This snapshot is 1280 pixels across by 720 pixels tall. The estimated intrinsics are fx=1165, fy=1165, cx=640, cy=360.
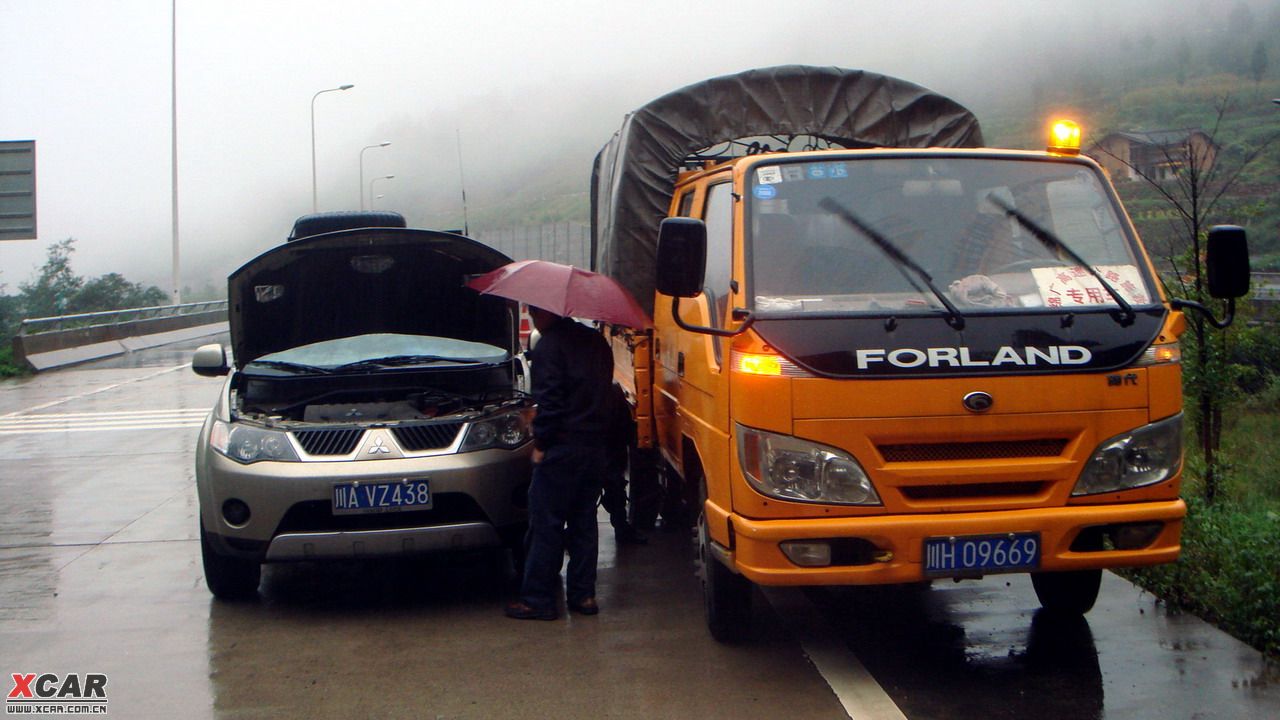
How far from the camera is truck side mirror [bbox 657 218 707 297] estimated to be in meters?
4.74

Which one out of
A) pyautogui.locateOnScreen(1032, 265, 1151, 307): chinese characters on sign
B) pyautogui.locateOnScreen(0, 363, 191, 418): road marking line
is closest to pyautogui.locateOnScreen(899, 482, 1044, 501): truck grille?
pyautogui.locateOnScreen(1032, 265, 1151, 307): chinese characters on sign

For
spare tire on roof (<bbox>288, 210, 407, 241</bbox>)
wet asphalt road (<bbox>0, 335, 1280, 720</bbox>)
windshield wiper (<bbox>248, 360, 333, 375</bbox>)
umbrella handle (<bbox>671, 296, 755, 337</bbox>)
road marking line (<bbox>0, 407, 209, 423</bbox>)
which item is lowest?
wet asphalt road (<bbox>0, 335, 1280, 720</bbox>)

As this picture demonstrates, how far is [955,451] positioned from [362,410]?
3468 mm

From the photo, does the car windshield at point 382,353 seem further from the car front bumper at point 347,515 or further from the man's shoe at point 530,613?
the man's shoe at point 530,613

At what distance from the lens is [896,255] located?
4.88m

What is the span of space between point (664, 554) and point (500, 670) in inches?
93.6

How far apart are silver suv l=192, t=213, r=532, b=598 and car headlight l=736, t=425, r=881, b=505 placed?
198cm

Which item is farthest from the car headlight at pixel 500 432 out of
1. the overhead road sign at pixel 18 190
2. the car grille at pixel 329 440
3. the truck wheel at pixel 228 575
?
the overhead road sign at pixel 18 190

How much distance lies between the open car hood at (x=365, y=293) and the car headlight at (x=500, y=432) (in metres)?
1.13

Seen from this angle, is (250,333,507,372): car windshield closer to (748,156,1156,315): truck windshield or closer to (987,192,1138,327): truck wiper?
(748,156,1156,315): truck windshield

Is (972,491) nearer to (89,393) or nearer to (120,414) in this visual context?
(120,414)

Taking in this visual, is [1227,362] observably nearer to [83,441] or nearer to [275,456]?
[275,456]

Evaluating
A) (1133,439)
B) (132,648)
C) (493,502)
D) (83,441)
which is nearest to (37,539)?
(132,648)

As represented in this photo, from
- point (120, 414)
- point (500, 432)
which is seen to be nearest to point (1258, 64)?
point (120, 414)
